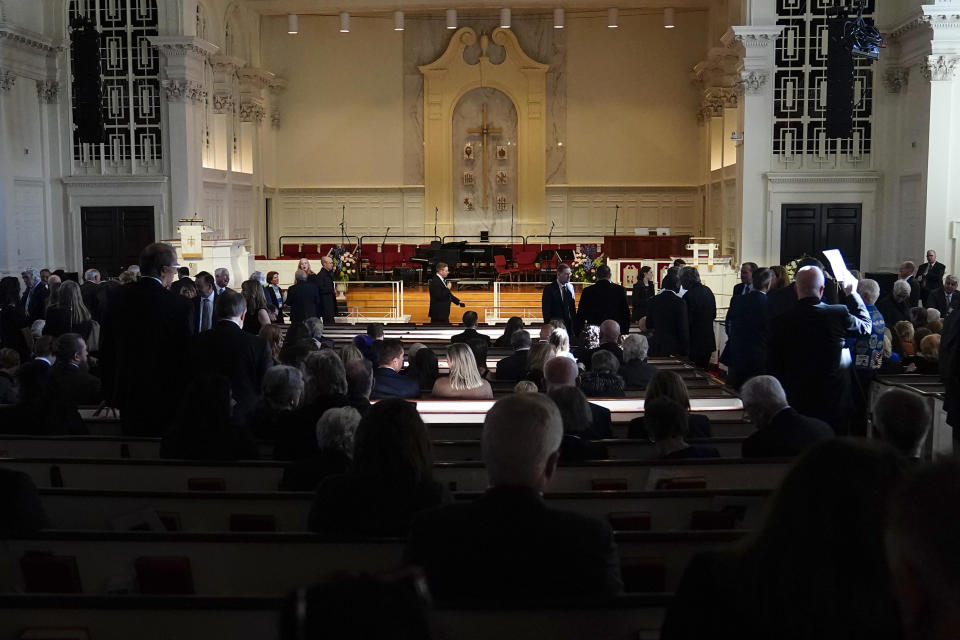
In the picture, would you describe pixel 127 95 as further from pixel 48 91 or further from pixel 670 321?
pixel 670 321

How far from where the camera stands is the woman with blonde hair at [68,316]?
1145 cm

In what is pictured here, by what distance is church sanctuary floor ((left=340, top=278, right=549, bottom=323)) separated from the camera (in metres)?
21.5

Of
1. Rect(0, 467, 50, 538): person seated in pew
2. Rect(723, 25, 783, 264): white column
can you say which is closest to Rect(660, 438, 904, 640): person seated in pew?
Rect(0, 467, 50, 538): person seated in pew

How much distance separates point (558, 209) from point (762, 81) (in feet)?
31.4

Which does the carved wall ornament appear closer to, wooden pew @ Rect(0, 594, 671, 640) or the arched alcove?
the arched alcove

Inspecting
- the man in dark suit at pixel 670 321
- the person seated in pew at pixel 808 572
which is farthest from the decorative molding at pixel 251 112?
the person seated in pew at pixel 808 572

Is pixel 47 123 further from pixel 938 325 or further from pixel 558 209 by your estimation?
pixel 938 325

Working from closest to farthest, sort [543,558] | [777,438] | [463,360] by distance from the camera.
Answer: [543,558] < [777,438] < [463,360]

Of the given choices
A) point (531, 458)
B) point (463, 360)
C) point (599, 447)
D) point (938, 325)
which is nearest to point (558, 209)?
point (938, 325)

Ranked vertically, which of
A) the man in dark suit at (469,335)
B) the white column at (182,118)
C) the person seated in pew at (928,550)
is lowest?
the man in dark suit at (469,335)

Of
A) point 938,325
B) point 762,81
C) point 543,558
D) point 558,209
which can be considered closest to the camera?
point 543,558

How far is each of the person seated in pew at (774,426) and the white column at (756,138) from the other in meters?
16.3

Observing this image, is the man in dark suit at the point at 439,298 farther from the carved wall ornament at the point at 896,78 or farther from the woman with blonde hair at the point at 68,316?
the carved wall ornament at the point at 896,78

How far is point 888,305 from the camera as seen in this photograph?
12.2 m
